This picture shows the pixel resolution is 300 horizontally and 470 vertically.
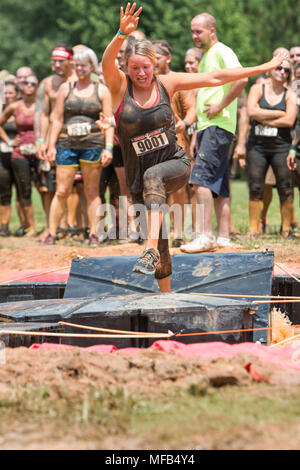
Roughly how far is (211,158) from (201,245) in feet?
3.06

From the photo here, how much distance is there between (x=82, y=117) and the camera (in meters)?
10.0

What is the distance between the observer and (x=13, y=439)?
324cm

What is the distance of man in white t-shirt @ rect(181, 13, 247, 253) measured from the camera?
26.9 feet

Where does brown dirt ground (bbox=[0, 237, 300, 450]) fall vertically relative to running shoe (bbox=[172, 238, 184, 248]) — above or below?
below

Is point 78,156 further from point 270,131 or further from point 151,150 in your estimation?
point 151,150

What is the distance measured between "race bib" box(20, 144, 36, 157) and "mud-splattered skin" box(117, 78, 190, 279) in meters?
5.61

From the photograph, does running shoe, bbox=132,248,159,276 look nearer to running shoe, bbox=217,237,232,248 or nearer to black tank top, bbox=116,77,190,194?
black tank top, bbox=116,77,190,194

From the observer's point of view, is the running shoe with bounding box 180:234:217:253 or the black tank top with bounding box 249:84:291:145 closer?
the running shoe with bounding box 180:234:217:253

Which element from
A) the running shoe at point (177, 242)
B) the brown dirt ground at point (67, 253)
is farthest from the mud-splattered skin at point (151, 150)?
the running shoe at point (177, 242)

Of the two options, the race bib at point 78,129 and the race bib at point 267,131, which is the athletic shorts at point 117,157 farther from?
the race bib at point 267,131

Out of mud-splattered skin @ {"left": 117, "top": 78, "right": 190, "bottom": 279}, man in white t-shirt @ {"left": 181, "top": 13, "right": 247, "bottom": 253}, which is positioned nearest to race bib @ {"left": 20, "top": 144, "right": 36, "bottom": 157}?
man in white t-shirt @ {"left": 181, "top": 13, "right": 247, "bottom": 253}

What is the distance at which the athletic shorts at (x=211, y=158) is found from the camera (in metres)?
8.26

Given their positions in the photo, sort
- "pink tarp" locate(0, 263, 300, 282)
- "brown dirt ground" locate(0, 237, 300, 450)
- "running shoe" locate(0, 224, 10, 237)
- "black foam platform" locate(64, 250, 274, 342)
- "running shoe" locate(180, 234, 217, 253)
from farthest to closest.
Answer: "running shoe" locate(0, 224, 10, 237) < "running shoe" locate(180, 234, 217, 253) < "pink tarp" locate(0, 263, 300, 282) < "black foam platform" locate(64, 250, 274, 342) < "brown dirt ground" locate(0, 237, 300, 450)

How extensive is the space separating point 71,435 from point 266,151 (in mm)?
7186
